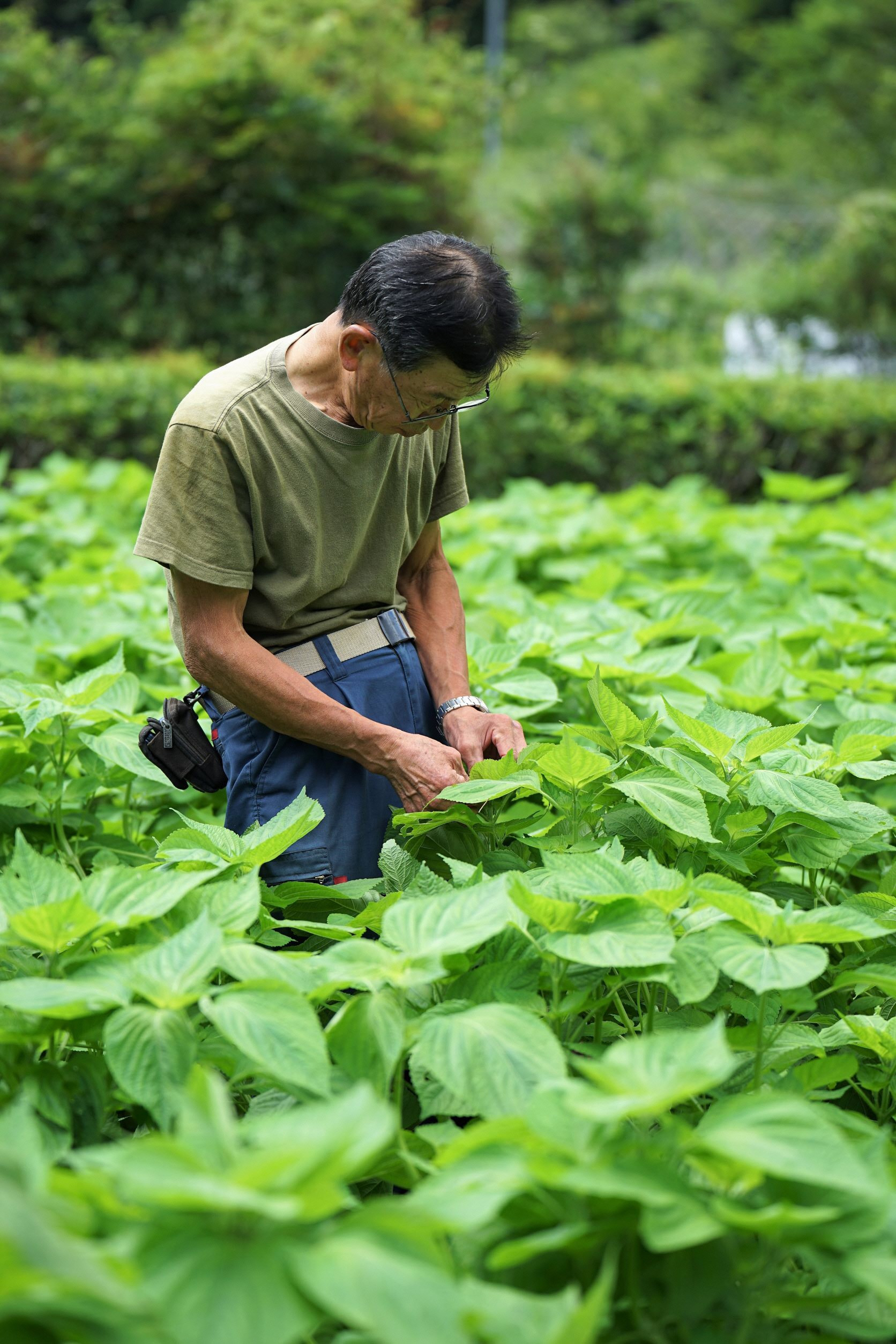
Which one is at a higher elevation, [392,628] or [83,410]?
[392,628]

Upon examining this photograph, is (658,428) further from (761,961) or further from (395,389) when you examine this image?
(761,961)

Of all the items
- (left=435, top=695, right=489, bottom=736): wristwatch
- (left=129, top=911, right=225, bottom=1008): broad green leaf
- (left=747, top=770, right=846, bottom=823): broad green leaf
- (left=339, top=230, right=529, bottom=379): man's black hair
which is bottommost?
(left=435, top=695, right=489, bottom=736): wristwatch

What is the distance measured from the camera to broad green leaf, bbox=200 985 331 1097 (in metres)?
1.25

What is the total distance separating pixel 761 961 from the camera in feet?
4.69

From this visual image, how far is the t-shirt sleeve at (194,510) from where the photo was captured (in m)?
2.12

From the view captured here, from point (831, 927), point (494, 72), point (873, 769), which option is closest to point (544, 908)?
point (831, 927)

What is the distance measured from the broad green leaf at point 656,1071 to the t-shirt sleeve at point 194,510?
3.93 feet

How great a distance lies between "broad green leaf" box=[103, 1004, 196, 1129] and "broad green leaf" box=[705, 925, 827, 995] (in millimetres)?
584

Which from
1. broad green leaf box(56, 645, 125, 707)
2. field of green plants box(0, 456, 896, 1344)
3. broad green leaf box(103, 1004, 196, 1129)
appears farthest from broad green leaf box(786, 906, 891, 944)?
broad green leaf box(56, 645, 125, 707)

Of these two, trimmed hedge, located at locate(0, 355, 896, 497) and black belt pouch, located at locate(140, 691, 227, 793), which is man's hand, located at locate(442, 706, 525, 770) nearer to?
black belt pouch, located at locate(140, 691, 227, 793)

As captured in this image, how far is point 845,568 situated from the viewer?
4.22 metres

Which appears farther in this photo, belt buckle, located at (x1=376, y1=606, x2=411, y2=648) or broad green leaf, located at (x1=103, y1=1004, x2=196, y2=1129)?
belt buckle, located at (x1=376, y1=606, x2=411, y2=648)

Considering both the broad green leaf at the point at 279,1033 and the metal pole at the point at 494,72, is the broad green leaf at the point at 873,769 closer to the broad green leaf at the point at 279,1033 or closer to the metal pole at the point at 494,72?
the broad green leaf at the point at 279,1033

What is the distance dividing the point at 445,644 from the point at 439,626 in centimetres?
5
